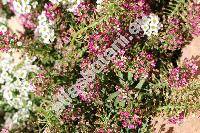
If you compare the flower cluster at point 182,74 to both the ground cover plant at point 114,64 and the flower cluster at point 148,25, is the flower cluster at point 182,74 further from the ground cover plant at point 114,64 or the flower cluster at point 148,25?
the flower cluster at point 148,25

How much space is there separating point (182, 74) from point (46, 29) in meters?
2.05

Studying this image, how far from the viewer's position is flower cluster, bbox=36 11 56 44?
569 cm

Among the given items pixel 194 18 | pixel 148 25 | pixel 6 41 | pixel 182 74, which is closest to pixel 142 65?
pixel 182 74

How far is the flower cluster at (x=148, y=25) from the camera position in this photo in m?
5.10

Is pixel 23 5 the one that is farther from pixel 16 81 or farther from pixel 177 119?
pixel 177 119

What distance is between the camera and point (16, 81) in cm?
599

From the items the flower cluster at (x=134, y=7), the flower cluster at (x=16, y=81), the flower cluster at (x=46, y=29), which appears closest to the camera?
the flower cluster at (x=134, y=7)

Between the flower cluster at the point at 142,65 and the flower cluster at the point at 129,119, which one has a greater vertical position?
the flower cluster at the point at 142,65

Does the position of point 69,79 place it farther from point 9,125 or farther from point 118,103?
point 9,125

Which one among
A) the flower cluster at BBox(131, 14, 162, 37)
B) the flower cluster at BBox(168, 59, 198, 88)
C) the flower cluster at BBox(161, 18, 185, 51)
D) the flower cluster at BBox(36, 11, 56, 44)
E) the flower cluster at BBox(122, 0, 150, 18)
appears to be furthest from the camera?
the flower cluster at BBox(36, 11, 56, 44)

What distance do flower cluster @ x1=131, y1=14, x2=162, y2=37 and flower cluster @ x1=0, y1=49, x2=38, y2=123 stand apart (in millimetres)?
1638

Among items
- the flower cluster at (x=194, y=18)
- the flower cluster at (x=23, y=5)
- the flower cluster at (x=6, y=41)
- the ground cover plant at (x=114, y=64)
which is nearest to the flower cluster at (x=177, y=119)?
the ground cover plant at (x=114, y=64)

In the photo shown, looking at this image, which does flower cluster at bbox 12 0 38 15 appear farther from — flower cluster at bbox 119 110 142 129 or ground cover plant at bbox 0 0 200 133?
flower cluster at bbox 119 110 142 129

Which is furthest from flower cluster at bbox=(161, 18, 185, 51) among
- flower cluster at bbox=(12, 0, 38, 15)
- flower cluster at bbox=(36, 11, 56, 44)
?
flower cluster at bbox=(12, 0, 38, 15)
